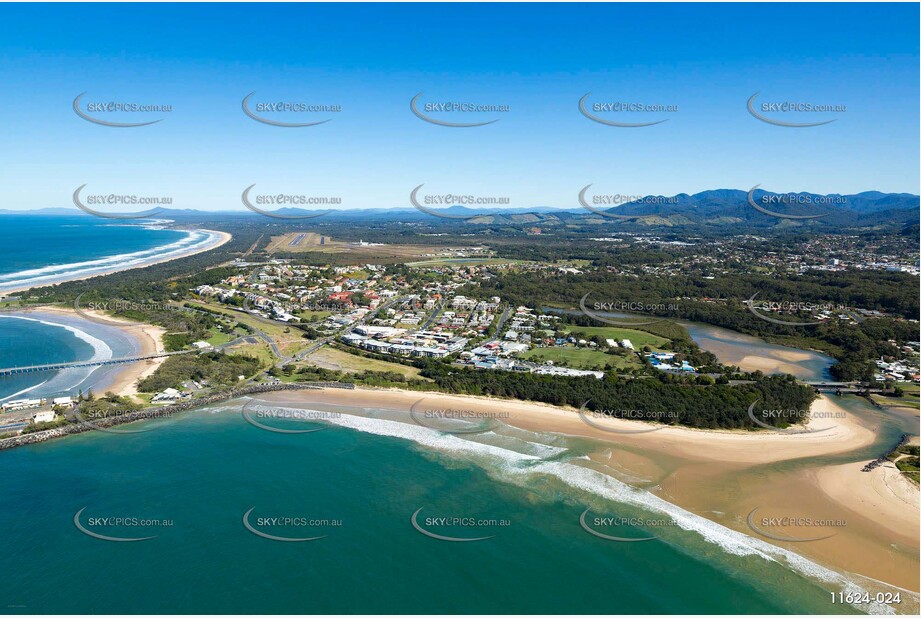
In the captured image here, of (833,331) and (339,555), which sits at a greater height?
(833,331)

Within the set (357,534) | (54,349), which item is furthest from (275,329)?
(357,534)

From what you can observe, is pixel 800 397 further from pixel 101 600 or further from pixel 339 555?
pixel 101 600

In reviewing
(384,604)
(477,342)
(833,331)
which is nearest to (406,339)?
(477,342)

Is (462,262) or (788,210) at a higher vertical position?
(788,210)

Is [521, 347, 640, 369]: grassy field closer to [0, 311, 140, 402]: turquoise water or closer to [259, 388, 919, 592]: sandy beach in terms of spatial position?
[259, 388, 919, 592]: sandy beach

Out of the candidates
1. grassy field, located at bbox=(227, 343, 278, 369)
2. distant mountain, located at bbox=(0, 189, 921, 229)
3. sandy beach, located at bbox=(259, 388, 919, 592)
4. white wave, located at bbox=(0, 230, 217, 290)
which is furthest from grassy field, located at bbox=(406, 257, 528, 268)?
sandy beach, located at bbox=(259, 388, 919, 592)

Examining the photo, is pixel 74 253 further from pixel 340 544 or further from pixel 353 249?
pixel 340 544

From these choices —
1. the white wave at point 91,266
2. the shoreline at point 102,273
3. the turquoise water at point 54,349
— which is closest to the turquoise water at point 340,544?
the turquoise water at point 54,349

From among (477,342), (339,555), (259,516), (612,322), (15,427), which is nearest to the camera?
(339,555)
